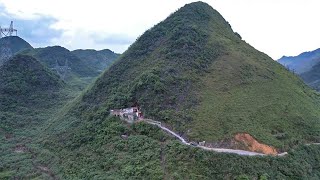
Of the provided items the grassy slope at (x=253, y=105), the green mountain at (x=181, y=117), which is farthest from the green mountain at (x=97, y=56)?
the grassy slope at (x=253, y=105)

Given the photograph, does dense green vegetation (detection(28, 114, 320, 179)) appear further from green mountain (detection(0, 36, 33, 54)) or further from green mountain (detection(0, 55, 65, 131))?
green mountain (detection(0, 36, 33, 54))

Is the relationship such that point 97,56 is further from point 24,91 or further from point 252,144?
point 252,144

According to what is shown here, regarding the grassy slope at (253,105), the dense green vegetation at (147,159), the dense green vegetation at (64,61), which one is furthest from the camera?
the dense green vegetation at (64,61)

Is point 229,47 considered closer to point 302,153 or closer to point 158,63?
point 158,63

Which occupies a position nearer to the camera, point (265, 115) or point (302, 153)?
point (302, 153)

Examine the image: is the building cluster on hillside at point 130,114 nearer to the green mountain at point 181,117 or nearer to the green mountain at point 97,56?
the green mountain at point 181,117

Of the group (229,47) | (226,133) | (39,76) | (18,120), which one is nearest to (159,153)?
(226,133)
